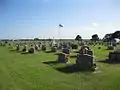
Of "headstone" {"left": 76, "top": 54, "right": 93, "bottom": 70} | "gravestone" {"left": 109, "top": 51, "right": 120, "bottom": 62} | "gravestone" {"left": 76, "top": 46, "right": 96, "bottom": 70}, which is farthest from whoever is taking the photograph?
"gravestone" {"left": 109, "top": 51, "right": 120, "bottom": 62}

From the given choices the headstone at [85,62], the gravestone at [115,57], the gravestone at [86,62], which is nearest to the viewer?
the gravestone at [86,62]

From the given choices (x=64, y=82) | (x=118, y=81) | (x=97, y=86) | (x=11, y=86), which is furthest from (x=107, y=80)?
(x=11, y=86)

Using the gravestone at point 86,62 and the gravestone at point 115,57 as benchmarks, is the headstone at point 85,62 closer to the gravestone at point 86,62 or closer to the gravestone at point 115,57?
the gravestone at point 86,62

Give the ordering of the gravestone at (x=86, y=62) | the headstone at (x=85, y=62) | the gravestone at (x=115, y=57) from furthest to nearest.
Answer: the gravestone at (x=115, y=57) → the headstone at (x=85, y=62) → the gravestone at (x=86, y=62)

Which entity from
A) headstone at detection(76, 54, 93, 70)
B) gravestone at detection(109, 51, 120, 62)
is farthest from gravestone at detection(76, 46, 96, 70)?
gravestone at detection(109, 51, 120, 62)

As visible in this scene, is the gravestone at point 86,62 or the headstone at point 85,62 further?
the headstone at point 85,62

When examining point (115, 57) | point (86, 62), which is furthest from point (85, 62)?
point (115, 57)

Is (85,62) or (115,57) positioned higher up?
(85,62)

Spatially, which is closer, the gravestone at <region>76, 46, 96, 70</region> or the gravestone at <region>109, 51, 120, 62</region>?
the gravestone at <region>76, 46, 96, 70</region>

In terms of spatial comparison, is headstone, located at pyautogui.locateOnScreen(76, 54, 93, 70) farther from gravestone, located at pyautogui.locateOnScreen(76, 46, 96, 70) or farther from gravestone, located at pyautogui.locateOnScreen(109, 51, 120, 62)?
gravestone, located at pyautogui.locateOnScreen(109, 51, 120, 62)

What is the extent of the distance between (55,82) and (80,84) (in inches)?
73.1

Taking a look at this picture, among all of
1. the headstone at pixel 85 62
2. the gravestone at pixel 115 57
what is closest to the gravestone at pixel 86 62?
the headstone at pixel 85 62

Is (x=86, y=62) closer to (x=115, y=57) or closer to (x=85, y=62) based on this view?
(x=85, y=62)

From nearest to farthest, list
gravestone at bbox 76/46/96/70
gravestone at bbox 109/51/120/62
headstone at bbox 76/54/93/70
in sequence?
gravestone at bbox 76/46/96/70, headstone at bbox 76/54/93/70, gravestone at bbox 109/51/120/62
